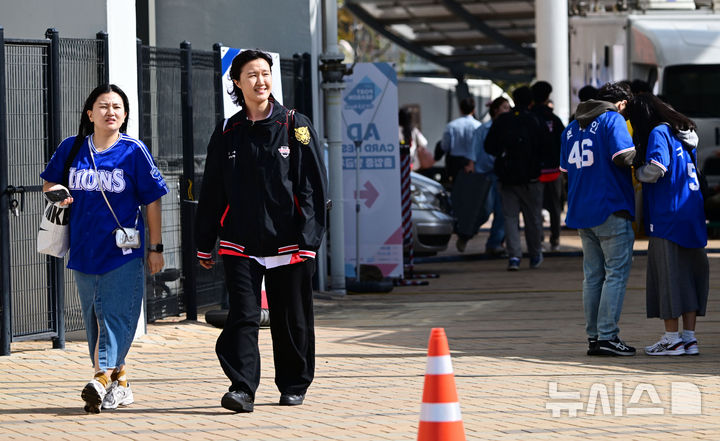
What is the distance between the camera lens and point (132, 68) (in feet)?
35.8

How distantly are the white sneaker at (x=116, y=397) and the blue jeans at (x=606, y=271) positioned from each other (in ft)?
11.0

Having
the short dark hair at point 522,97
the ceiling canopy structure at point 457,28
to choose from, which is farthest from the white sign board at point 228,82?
the ceiling canopy structure at point 457,28

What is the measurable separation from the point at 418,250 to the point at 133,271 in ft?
31.1

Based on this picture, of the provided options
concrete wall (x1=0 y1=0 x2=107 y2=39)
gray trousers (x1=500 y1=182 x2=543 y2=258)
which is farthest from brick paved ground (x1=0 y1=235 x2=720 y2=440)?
gray trousers (x1=500 y1=182 x2=543 y2=258)

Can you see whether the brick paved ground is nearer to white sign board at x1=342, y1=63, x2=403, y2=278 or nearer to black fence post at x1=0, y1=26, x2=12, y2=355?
black fence post at x1=0, y1=26, x2=12, y2=355

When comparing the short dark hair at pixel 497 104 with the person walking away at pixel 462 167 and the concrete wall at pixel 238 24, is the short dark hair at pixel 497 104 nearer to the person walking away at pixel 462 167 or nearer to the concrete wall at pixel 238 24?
the person walking away at pixel 462 167

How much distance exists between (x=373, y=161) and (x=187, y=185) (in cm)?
280

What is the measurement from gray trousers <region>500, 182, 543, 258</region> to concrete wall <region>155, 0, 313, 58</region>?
3.11 m

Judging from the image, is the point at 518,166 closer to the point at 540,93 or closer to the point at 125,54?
the point at 540,93

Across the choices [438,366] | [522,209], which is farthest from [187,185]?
[438,366]

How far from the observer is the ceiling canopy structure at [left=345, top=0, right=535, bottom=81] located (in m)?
37.0

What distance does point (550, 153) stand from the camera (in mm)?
16312

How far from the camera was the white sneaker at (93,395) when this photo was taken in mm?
7527

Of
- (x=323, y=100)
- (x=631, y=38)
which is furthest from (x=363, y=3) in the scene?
(x=323, y=100)
